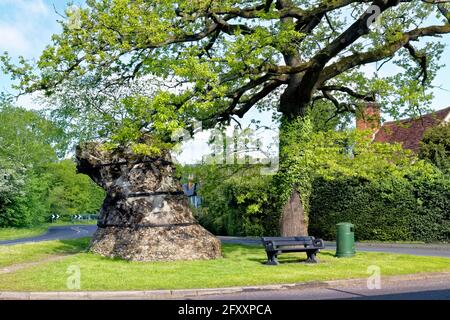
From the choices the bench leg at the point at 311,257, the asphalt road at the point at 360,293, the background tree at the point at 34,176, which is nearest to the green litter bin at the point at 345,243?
the bench leg at the point at 311,257

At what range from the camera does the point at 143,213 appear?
16.4 meters

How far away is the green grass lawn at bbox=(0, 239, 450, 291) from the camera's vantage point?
11398 millimetres

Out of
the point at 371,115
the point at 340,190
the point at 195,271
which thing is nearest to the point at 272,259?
the point at 195,271

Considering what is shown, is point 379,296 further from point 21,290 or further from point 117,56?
point 117,56

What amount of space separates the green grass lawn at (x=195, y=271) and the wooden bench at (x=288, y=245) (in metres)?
0.36

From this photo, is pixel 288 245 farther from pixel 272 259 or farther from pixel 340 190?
pixel 340 190

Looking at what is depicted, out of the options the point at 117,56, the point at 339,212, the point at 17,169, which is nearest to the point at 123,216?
the point at 117,56

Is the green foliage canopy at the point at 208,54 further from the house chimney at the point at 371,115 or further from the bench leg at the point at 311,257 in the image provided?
the bench leg at the point at 311,257

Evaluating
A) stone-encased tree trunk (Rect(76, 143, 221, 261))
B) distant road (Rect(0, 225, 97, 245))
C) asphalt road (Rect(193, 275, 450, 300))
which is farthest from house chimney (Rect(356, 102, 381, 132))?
distant road (Rect(0, 225, 97, 245))

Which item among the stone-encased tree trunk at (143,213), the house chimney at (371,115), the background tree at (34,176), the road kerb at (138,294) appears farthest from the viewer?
the background tree at (34,176)

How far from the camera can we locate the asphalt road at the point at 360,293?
1011cm

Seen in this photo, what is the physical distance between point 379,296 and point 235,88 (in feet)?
32.2

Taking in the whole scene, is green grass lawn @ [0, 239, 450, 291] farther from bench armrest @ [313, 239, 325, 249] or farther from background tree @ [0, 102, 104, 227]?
background tree @ [0, 102, 104, 227]

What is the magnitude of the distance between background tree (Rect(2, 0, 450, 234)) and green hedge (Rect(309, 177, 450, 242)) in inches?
326
